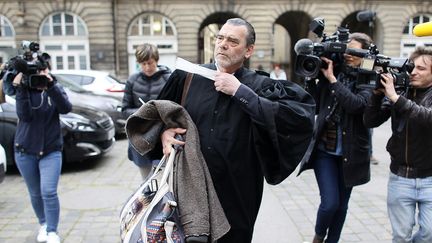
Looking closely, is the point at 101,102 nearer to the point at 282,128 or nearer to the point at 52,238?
the point at 52,238

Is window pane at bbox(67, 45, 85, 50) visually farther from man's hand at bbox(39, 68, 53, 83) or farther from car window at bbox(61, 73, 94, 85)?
man's hand at bbox(39, 68, 53, 83)

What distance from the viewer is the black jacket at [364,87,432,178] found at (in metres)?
2.96

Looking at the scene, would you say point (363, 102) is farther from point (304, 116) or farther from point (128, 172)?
point (128, 172)

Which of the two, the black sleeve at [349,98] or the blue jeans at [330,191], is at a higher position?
the black sleeve at [349,98]

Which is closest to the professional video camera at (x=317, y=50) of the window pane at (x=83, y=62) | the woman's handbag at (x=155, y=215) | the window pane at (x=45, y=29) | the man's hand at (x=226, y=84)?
the man's hand at (x=226, y=84)

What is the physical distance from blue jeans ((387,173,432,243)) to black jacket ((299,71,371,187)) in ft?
1.19

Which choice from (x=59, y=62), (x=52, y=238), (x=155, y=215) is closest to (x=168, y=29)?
(x=59, y=62)

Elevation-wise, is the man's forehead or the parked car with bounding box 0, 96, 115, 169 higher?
the man's forehead

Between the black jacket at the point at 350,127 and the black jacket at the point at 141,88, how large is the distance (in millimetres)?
1657

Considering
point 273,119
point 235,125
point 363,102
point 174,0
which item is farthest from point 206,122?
point 174,0

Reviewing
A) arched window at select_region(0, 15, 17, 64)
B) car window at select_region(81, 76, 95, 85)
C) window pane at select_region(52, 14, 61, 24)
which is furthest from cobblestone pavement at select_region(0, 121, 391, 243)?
A: arched window at select_region(0, 15, 17, 64)

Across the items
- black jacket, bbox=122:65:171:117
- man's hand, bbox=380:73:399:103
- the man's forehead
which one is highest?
the man's forehead

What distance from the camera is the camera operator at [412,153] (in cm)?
308

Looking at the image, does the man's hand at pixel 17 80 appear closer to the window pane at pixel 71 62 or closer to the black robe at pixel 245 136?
the black robe at pixel 245 136
